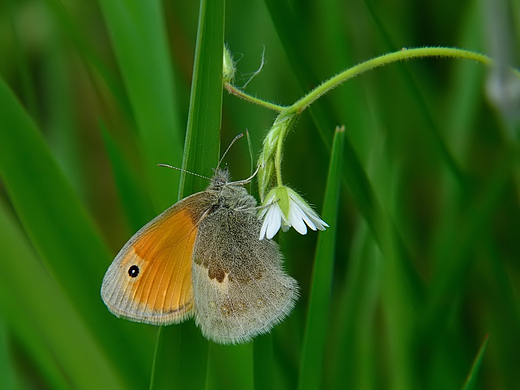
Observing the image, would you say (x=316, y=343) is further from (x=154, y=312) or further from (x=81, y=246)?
(x=81, y=246)

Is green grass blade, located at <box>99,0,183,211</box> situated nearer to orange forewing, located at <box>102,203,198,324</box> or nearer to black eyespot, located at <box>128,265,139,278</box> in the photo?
orange forewing, located at <box>102,203,198,324</box>

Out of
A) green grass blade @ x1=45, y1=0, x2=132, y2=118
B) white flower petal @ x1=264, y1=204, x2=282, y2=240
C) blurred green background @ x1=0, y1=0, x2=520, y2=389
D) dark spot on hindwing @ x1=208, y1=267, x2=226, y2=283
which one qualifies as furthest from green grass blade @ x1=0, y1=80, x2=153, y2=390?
green grass blade @ x1=45, y1=0, x2=132, y2=118

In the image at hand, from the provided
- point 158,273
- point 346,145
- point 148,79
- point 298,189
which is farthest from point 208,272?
point 298,189

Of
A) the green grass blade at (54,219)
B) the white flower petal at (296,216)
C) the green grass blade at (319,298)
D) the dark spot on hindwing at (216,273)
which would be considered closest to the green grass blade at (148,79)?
the dark spot on hindwing at (216,273)

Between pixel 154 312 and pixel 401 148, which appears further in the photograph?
pixel 401 148

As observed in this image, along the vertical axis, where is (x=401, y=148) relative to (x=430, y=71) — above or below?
below

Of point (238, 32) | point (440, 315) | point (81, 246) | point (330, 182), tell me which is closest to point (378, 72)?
point (238, 32)
